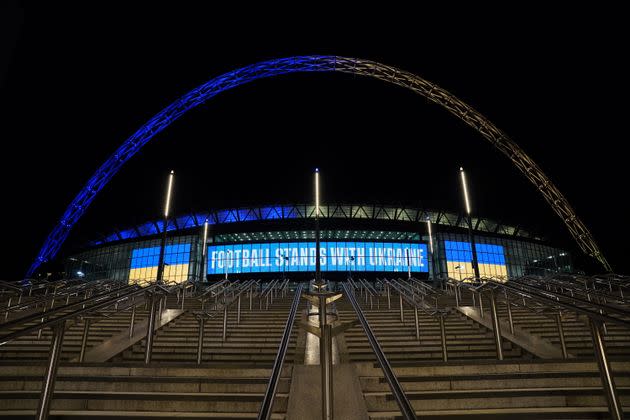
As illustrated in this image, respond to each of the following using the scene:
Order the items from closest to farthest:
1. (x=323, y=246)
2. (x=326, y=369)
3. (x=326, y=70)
A: (x=326, y=369), (x=326, y=70), (x=323, y=246)

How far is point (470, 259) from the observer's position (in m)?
49.6

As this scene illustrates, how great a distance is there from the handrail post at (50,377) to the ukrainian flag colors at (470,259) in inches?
1909

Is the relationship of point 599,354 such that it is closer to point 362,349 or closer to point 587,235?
→ point 362,349

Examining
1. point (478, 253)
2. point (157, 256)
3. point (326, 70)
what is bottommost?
point (157, 256)

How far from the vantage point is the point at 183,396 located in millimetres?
4570

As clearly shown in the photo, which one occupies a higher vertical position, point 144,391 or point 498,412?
point 144,391

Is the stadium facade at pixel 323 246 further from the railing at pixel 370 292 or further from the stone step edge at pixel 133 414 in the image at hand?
the stone step edge at pixel 133 414

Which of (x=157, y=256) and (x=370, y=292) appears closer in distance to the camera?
(x=370, y=292)

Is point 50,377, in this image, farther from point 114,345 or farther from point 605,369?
point 114,345

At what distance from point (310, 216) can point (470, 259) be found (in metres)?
21.9

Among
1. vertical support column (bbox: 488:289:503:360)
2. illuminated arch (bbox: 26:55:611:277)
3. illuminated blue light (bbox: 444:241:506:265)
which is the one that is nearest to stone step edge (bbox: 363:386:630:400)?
vertical support column (bbox: 488:289:503:360)

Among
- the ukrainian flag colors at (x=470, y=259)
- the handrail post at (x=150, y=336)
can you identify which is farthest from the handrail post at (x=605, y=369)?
the ukrainian flag colors at (x=470, y=259)

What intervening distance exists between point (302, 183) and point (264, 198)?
5829 millimetres

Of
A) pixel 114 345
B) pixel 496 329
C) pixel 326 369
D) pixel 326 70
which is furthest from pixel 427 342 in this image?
pixel 326 70
